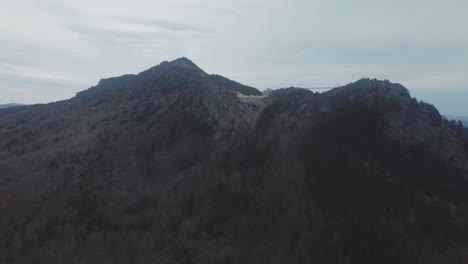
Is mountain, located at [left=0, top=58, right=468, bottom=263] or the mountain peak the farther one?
the mountain peak

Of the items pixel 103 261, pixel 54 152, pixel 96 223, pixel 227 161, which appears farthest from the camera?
pixel 54 152

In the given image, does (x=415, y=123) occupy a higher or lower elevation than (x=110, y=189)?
higher

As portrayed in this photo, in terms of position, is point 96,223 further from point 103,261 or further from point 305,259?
point 305,259

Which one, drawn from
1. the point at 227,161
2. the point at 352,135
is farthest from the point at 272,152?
the point at 352,135

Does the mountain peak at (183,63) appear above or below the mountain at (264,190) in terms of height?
above

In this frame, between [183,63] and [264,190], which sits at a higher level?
[183,63]

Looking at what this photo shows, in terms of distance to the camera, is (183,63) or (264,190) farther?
(183,63)

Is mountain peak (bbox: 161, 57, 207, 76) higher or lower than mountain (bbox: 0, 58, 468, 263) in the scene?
higher

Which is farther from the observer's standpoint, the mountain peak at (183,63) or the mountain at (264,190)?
the mountain peak at (183,63)
